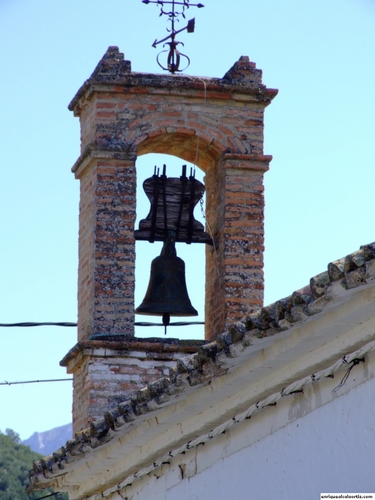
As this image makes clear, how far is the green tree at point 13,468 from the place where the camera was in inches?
1482

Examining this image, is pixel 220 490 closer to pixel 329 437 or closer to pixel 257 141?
pixel 329 437

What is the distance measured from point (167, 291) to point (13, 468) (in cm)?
3317

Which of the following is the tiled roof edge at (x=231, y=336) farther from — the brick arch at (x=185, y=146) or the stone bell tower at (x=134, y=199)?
the brick arch at (x=185, y=146)

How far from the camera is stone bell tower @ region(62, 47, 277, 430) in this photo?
27.7ft

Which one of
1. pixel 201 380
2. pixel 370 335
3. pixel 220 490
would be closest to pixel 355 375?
pixel 370 335

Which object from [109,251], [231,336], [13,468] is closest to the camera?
[231,336]

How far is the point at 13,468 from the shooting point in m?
40.8

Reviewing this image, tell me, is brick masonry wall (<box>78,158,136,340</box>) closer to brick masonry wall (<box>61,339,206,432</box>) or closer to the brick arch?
brick masonry wall (<box>61,339,206,432</box>)

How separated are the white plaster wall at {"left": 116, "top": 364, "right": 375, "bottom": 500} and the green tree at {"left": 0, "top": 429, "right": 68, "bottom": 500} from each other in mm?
Result: 28570

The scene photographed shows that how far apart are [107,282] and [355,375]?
12.0ft

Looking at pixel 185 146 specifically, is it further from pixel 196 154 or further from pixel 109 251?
pixel 109 251

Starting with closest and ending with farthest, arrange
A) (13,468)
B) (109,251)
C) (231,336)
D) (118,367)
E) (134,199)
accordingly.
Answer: (231,336), (118,367), (109,251), (134,199), (13,468)

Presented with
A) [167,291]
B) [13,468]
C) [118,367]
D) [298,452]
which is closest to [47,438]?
[13,468]

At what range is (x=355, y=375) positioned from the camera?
502 cm
